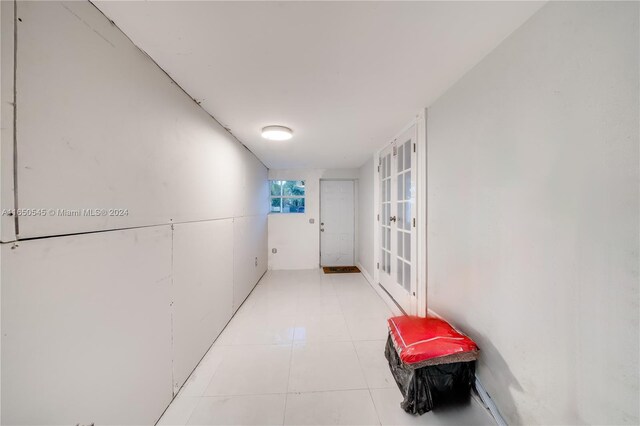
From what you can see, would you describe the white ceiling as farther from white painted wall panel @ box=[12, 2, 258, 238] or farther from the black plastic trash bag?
the black plastic trash bag

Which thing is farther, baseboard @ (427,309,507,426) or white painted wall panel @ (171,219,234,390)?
white painted wall panel @ (171,219,234,390)

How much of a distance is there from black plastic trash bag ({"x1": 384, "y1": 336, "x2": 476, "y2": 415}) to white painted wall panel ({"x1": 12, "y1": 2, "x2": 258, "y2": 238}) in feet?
6.27

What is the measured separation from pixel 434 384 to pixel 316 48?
2168 millimetres

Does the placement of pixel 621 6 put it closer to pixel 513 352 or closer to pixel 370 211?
pixel 513 352

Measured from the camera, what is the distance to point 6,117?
680 mm

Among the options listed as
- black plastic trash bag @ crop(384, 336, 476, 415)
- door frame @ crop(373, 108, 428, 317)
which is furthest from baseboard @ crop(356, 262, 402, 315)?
black plastic trash bag @ crop(384, 336, 476, 415)

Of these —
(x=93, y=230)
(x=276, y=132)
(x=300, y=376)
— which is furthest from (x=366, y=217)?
(x=93, y=230)

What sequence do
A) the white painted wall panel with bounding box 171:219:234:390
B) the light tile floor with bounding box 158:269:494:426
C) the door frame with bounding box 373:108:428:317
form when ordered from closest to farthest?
the light tile floor with bounding box 158:269:494:426, the white painted wall panel with bounding box 171:219:234:390, the door frame with bounding box 373:108:428:317

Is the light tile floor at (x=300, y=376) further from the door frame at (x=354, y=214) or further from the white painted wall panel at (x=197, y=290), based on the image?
the door frame at (x=354, y=214)

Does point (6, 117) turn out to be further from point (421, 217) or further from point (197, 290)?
point (421, 217)

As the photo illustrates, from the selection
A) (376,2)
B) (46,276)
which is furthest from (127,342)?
(376,2)

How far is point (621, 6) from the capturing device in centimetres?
75

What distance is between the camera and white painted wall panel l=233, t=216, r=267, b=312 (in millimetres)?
2779

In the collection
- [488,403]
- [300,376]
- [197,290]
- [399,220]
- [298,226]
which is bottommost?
[300,376]
